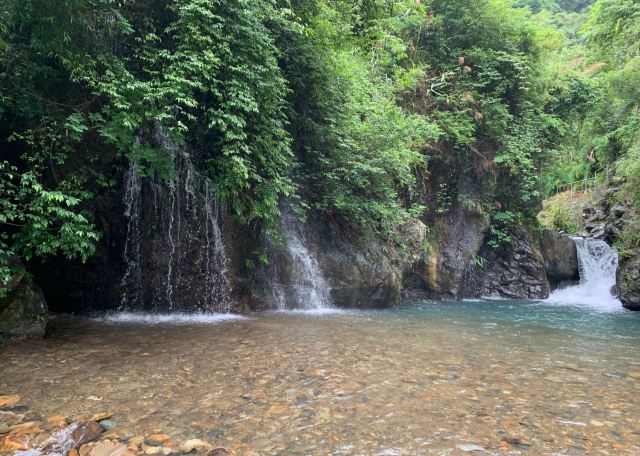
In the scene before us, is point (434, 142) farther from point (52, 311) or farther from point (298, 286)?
point (52, 311)

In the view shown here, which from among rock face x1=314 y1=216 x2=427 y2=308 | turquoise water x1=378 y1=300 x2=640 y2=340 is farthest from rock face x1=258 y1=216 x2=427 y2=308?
turquoise water x1=378 y1=300 x2=640 y2=340

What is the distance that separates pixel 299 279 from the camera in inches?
442

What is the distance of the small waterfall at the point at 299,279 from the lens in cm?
1094

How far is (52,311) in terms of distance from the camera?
28.0ft

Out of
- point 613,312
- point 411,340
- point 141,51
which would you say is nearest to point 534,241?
point 613,312

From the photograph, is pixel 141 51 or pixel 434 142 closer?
pixel 141 51

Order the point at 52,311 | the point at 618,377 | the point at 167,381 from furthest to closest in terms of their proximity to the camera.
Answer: the point at 52,311
the point at 618,377
the point at 167,381

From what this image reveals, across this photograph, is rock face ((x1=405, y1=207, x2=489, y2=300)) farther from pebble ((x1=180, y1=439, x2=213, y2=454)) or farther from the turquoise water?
pebble ((x1=180, y1=439, x2=213, y2=454))

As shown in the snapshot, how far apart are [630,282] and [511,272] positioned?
4673 millimetres

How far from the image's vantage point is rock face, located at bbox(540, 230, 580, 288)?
19031mm

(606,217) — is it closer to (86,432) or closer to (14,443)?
(86,432)

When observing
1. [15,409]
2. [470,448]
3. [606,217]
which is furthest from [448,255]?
[15,409]

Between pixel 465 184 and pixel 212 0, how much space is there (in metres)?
13.3

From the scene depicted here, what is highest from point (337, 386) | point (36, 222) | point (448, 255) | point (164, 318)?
point (36, 222)
